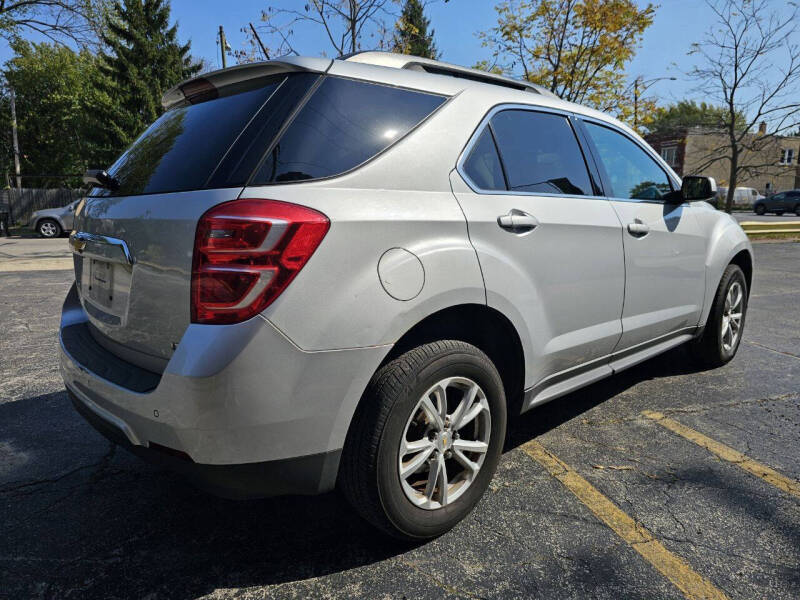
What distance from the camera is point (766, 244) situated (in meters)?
17.0

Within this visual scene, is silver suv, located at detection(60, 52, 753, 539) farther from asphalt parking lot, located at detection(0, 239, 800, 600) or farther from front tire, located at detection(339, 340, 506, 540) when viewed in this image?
asphalt parking lot, located at detection(0, 239, 800, 600)

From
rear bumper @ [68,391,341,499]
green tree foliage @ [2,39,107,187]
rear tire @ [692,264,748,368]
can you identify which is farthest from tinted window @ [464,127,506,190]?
green tree foliage @ [2,39,107,187]

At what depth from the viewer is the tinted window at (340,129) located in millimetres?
1783

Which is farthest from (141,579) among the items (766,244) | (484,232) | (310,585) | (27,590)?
(766,244)

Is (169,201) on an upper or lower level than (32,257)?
upper

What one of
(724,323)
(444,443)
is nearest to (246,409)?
(444,443)

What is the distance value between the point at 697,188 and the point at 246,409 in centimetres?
327

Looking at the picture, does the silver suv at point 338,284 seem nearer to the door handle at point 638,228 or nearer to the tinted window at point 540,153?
the tinted window at point 540,153

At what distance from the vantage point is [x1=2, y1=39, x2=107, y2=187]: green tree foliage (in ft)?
119

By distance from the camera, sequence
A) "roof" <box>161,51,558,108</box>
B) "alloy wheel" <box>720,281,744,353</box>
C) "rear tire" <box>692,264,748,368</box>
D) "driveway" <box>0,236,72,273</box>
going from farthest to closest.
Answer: "driveway" <box>0,236,72,273</box>, "alloy wheel" <box>720,281,744,353</box>, "rear tire" <box>692,264,748,368</box>, "roof" <box>161,51,558,108</box>

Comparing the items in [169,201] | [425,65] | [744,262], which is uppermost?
[425,65]

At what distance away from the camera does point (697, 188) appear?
3.58m

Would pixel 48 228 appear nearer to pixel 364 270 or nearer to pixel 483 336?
pixel 483 336

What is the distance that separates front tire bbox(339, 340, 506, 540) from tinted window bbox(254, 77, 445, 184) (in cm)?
72
